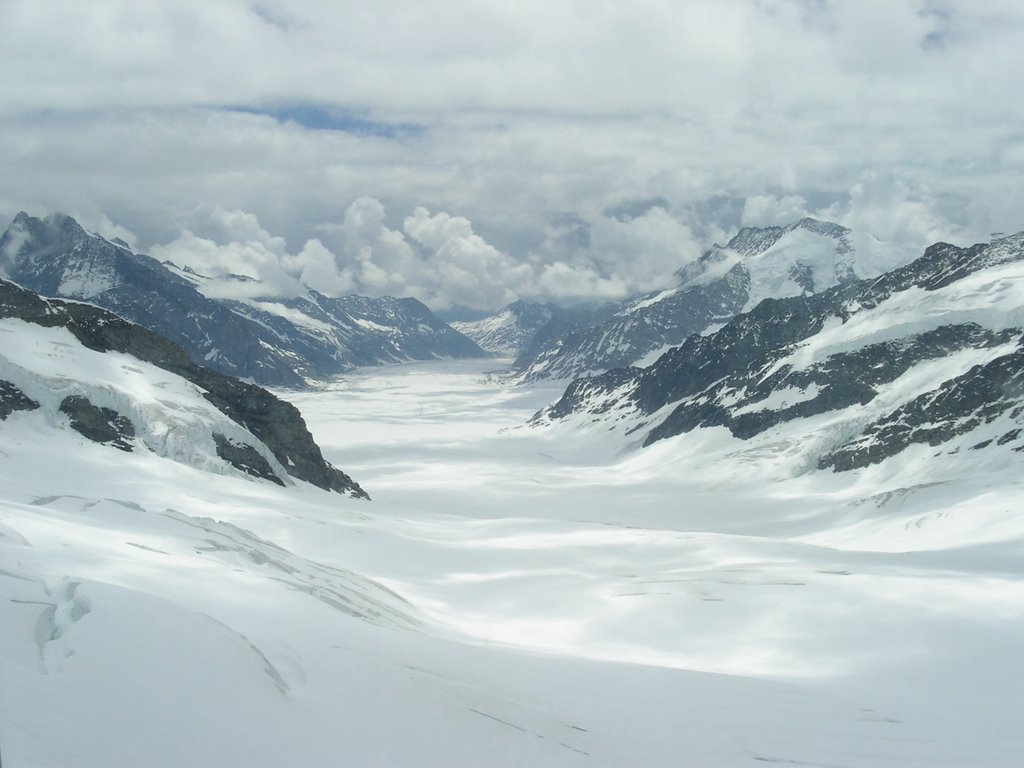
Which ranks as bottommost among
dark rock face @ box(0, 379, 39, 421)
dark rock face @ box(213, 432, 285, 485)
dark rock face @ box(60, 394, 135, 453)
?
dark rock face @ box(213, 432, 285, 485)

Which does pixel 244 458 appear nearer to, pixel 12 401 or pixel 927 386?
pixel 12 401

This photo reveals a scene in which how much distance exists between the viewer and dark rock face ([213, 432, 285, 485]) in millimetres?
88919

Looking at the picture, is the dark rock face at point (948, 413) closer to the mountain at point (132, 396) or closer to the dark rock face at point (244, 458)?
the mountain at point (132, 396)

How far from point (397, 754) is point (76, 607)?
8789 millimetres

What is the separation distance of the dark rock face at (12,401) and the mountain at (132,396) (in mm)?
115

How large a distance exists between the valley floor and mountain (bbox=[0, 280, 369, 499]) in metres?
4.25

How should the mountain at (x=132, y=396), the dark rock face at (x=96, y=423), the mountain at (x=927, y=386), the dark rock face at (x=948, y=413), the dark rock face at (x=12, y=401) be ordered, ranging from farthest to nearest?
the mountain at (x=927, y=386) < the dark rock face at (x=948, y=413) < the mountain at (x=132, y=396) < the dark rock face at (x=96, y=423) < the dark rock face at (x=12, y=401)

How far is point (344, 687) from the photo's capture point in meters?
20.1

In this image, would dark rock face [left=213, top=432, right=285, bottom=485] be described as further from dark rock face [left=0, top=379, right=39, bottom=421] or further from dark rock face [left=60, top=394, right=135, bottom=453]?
dark rock face [left=0, top=379, right=39, bottom=421]

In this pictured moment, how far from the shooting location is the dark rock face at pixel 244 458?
8892 cm

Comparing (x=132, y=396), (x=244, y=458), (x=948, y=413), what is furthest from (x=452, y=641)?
(x=948, y=413)

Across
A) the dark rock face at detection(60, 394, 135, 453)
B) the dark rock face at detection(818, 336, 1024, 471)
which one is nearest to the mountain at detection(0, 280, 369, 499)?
the dark rock face at detection(60, 394, 135, 453)

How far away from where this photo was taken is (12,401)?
77.0 meters

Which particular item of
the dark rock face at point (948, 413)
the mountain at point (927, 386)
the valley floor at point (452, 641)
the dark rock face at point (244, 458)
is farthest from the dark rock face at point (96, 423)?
the dark rock face at point (948, 413)
